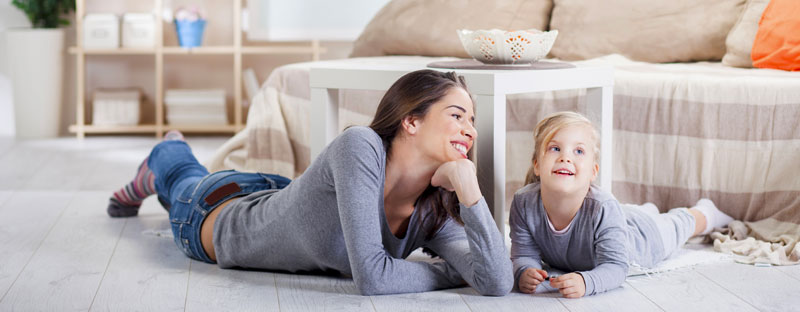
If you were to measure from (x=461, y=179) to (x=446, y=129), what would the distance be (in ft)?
0.33

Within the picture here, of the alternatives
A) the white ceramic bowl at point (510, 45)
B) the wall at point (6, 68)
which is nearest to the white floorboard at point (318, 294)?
the white ceramic bowl at point (510, 45)

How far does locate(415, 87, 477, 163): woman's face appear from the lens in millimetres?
1505

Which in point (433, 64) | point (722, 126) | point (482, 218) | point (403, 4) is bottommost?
point (482, 218)

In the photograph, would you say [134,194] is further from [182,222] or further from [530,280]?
[530,280]

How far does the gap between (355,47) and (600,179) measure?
1473 mm

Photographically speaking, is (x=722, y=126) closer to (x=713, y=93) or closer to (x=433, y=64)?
(x=713, y=93)

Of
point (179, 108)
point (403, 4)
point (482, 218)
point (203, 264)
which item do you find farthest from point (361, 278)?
point (179, 108)

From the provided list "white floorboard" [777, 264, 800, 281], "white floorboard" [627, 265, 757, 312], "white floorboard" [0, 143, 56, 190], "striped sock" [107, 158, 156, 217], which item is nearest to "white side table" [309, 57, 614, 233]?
"white floorboard" [627, 265, 757, 312]

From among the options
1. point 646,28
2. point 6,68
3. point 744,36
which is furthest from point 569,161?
point 6,68

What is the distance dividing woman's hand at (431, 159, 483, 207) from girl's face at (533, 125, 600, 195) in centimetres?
19

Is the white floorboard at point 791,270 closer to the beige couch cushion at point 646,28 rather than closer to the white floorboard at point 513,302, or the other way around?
the white floorboard at point 513,302

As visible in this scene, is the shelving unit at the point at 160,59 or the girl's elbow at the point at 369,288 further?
the shelving unit at the point at 160,59

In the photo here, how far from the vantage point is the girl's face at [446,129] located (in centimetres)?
150

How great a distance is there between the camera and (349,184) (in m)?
1.42
